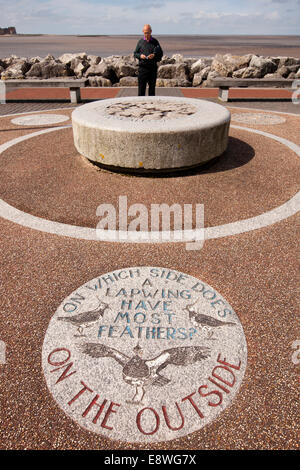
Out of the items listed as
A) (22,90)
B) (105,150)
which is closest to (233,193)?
(105,150)

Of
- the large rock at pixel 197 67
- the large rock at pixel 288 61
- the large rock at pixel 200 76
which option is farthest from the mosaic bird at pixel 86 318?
the large rock at pixel 288 61

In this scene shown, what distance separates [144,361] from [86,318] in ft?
2.68

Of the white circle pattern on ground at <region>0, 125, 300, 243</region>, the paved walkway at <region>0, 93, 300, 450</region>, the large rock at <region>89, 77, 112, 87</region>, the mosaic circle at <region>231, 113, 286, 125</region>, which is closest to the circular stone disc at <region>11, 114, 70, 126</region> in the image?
the paved walkway at <region>0, 93, 300, 450</region>

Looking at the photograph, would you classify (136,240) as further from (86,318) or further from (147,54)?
(147,54)

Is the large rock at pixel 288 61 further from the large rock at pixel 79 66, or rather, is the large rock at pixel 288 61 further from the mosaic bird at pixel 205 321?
the mosaic bird at pixel 205 321

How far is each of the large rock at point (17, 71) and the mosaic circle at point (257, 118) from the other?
15.7 m

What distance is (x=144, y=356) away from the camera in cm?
299

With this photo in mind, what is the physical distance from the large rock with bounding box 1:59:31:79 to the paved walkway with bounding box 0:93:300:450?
1735 cm

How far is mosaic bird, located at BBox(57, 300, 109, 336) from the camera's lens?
3.31m

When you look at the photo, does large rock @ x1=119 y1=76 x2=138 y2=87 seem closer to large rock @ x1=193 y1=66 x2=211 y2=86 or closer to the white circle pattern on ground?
large rock @ x1=193 y1=66 x2=211 y2=86

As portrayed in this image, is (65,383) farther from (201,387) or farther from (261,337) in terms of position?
(261,337)

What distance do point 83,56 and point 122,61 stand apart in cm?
458

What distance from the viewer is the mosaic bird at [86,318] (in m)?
3.31

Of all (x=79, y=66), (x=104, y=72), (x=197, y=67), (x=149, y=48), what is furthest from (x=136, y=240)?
(x=79, y=66)
